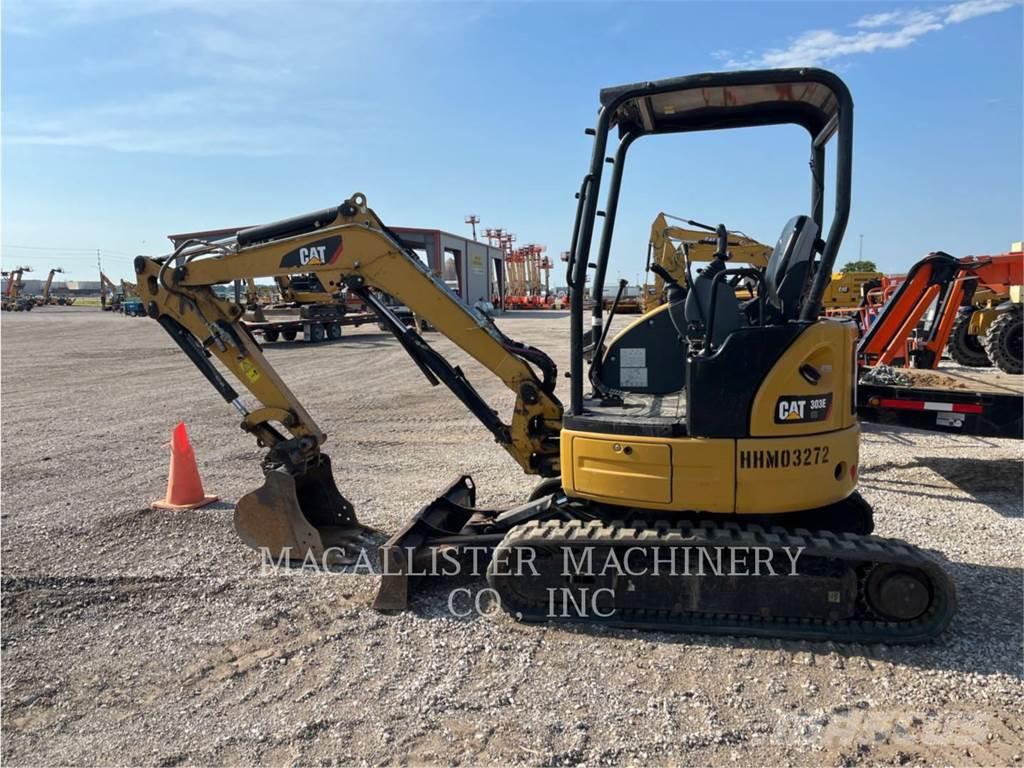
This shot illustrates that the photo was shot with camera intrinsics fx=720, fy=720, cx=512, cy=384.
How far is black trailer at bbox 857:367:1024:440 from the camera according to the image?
6.76 m

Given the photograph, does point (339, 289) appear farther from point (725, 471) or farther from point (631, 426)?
point (725, 471)

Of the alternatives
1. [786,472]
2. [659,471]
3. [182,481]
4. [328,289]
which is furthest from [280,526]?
[786,472]

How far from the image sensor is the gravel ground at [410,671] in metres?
3.14

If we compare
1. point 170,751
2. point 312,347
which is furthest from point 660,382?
point 312,347

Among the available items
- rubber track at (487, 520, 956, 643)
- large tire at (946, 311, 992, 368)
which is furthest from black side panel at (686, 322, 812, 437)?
large tire at (946, 311, 992, 368)

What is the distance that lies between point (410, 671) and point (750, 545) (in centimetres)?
193

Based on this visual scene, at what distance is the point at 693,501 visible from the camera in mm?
3973

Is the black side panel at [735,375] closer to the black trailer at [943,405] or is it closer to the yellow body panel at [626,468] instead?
the yellow body panel at [626,468]

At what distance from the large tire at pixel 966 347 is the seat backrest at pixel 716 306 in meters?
13.8

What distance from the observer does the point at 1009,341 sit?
1385 cm

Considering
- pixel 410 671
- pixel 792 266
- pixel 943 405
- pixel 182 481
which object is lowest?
pixel 410 671

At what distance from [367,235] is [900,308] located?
7.23 m

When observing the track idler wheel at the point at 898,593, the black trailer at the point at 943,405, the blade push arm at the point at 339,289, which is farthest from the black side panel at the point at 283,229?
the black trailer at the point at 943,405

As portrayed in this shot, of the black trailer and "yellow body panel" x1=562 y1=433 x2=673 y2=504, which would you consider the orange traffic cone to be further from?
the black trailer
